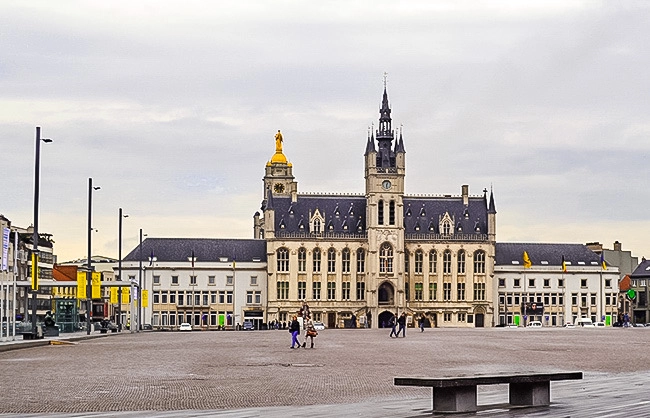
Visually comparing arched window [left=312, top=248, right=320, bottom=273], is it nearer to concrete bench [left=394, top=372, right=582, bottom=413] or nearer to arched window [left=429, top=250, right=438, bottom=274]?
arched window [left=429, top=250, right=438, bottom=274]

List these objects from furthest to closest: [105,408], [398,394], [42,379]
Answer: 1. [42,379]
2. [398,394]
3. [105,408]

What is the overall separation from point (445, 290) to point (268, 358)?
401ft

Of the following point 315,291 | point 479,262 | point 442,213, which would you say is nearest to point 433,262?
point 479,262

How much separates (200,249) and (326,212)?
1809cm

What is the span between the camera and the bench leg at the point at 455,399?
58.6 ft

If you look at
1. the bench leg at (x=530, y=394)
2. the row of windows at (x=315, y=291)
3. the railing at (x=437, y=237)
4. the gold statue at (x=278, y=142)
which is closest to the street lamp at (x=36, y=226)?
the bench leg at (x=530, y=394)

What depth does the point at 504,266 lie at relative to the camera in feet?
551

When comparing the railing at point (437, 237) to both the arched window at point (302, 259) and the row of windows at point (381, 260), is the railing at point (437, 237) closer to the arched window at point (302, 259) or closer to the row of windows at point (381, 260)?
the row of windows at point (381, 260)

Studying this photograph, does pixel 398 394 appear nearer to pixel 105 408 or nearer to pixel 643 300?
pixel 105 408

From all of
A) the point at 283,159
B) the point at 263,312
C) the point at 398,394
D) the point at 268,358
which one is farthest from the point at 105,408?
the point at 283,159

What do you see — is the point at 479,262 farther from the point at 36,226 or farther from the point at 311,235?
the point at 36,226

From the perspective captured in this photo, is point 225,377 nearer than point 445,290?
Yes

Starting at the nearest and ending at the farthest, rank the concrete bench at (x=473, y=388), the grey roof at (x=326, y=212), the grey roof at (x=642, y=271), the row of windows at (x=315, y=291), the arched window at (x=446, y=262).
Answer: the concrete bench at (x=473, y=388), the row of windows at (x=315, y=291), the grey roof at (x=326, y=212), the arched window at (x=446, y=262), the grey roof at (x=642, y=271)

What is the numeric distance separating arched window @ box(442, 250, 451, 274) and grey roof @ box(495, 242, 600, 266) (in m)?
9.89
